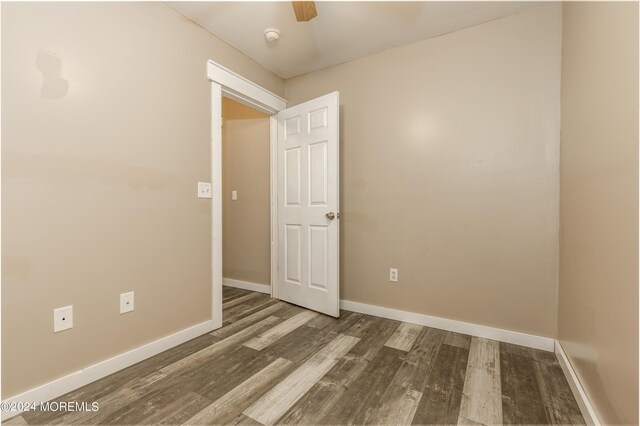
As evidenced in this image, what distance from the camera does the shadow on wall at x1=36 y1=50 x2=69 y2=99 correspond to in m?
1.43

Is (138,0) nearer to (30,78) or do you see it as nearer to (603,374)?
(30,78)

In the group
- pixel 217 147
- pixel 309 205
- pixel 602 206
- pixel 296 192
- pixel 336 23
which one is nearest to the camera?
pixel 602 206

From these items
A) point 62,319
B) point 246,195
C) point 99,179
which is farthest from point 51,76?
point 246,195

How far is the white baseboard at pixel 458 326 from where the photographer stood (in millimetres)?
1987

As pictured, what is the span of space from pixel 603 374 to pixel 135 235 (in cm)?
243

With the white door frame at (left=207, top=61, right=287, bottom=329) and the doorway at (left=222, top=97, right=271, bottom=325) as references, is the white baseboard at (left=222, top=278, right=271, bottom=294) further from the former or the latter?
the white door frame at (left=207, top=61, right=287, bottom=329)

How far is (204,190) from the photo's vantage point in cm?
221

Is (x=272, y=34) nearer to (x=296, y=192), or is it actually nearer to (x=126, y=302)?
(x=296, y=192)

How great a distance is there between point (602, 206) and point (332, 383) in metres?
1.51

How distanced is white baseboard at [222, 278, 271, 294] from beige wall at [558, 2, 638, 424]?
8.49 feet

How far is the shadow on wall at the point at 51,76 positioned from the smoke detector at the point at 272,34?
4.50 ft

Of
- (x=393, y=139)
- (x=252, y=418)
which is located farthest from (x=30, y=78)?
(x=393, y=139)

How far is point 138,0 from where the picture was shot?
1.82 meters

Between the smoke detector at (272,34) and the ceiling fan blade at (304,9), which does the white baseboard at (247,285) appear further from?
the ceiling fan blade at (304,9)
